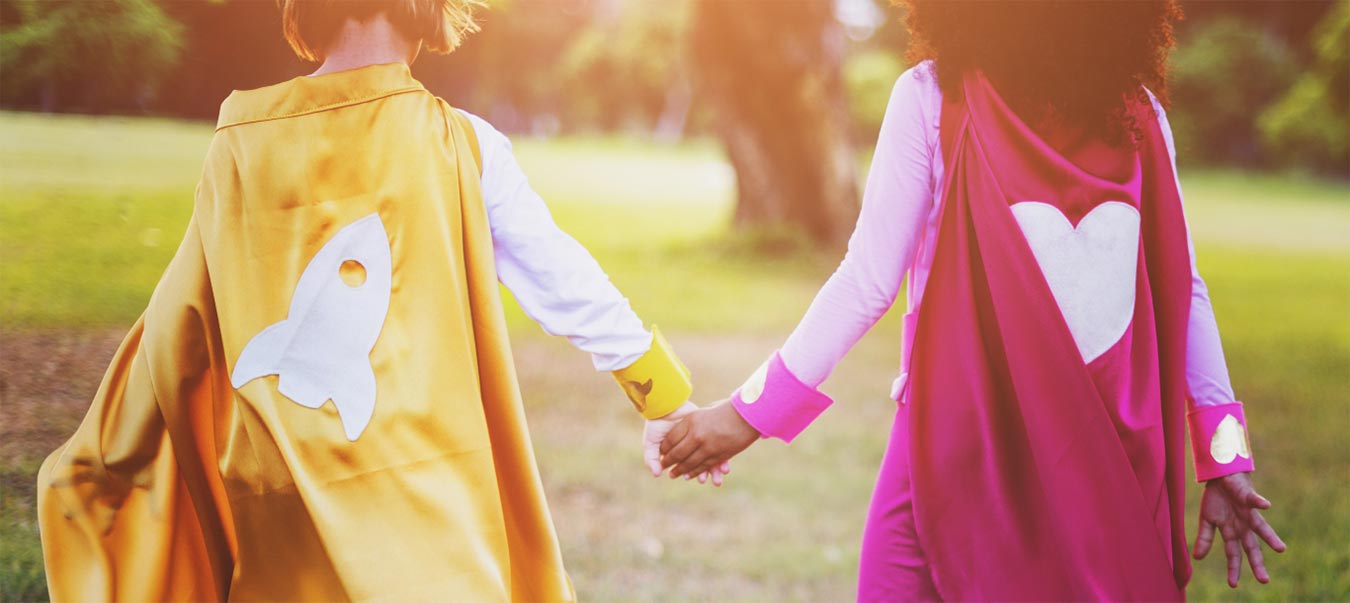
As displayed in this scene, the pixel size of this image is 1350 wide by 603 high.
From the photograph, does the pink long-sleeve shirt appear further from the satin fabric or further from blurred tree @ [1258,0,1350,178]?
blurred tree @ [1258,0,1350,178]

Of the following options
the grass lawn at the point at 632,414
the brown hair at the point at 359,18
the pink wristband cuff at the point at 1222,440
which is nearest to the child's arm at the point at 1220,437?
the pink wristband cuff at the point at 1222,440

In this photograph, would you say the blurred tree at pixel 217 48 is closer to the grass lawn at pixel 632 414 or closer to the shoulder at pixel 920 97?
the grass lawn at pixel 632 414

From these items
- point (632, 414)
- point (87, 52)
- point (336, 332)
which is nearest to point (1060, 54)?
point (336, 332)

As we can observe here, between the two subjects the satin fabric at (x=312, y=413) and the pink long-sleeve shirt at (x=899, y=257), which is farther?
the pink long-sleeve shirt at (x=899, y=257)

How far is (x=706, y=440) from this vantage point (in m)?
2.57

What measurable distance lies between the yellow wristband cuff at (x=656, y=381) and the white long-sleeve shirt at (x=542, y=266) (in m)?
0.07

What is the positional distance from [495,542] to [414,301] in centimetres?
51

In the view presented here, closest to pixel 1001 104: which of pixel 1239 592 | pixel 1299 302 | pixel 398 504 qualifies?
pixel 398 504

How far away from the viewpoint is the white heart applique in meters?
2.12

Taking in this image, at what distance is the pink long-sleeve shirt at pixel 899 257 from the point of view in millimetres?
2252

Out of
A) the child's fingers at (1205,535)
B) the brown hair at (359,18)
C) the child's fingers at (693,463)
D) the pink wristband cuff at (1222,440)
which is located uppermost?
the brown hair at (359,18)

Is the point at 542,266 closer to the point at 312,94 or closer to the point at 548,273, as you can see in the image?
the point at 548,273

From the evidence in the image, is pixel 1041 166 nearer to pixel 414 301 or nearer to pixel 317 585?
pixel 414 301

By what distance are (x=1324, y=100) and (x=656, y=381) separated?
8.72 meters
